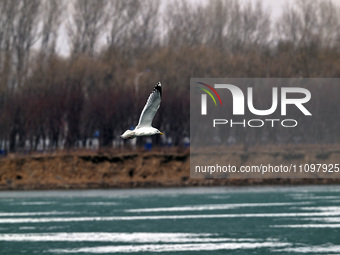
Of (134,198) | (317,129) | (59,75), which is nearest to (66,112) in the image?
(59,75)

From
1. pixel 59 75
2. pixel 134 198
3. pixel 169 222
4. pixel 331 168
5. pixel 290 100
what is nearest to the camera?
pixel 169 222

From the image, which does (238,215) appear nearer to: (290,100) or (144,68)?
(290,100)

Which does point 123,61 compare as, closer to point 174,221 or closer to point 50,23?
point 50,23

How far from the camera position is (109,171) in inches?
1887

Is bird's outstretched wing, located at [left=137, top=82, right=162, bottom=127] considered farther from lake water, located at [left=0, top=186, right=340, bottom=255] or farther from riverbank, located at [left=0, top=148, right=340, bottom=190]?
riverbank, located at [left=0, top=148, right=340, bottom=190]

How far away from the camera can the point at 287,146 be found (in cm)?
4812

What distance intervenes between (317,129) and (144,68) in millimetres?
13150

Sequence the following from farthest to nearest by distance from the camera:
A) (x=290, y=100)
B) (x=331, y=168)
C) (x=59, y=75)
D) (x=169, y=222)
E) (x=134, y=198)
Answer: (x=59, y=75), (x=290, y=100), (x=331, y=168), (x=134, y=198), (x=169, y=222)

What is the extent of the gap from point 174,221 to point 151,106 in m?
22.6

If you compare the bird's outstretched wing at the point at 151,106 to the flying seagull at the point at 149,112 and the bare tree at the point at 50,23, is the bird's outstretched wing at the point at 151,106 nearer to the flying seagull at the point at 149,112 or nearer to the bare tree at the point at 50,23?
the flying seagull at the point at 149,112

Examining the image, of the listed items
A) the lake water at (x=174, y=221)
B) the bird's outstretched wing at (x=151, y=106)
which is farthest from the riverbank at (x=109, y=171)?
the bird's outstretched wing at (x=151, y=106)

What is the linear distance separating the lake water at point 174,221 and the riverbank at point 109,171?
1.17 meters

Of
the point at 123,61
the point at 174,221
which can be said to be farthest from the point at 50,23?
the point at 174,221

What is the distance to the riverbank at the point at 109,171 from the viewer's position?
155ft
